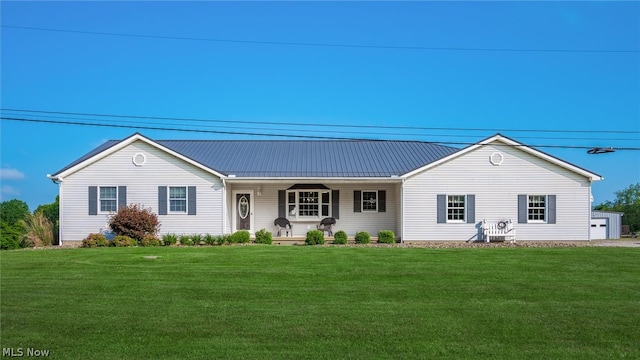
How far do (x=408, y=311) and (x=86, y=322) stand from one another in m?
5.22

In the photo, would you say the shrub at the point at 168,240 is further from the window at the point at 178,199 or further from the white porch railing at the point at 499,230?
the white porch railing at the point at 499,230

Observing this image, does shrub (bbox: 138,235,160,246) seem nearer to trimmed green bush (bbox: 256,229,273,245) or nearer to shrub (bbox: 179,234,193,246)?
shrub (bbox: 179,234,193,246)

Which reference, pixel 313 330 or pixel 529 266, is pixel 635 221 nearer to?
pixel 529 266

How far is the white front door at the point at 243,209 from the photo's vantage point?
25312 mm

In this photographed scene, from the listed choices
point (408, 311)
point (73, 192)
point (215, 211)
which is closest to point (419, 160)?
point (215, 211)

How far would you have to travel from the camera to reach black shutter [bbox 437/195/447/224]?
23031 millimetres

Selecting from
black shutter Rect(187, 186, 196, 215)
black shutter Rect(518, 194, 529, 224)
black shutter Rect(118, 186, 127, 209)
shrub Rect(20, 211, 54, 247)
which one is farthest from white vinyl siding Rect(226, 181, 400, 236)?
shrub Rect(20, 211, 54, 247)

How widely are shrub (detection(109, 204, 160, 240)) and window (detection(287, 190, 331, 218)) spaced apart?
6.51 metres

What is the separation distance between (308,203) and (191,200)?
565 cm

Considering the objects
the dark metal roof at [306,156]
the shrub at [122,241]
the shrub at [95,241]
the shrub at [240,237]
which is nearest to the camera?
the shrub at [122,241]

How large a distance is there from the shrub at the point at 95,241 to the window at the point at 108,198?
71.8 inches

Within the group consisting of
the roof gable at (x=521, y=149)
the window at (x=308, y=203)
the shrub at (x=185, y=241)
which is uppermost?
the roof gable at (x=521, y=149)

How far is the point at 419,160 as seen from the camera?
2614 cm

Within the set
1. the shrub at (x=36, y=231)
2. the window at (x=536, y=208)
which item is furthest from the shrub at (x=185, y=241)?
the window at (x=536, y=208)
